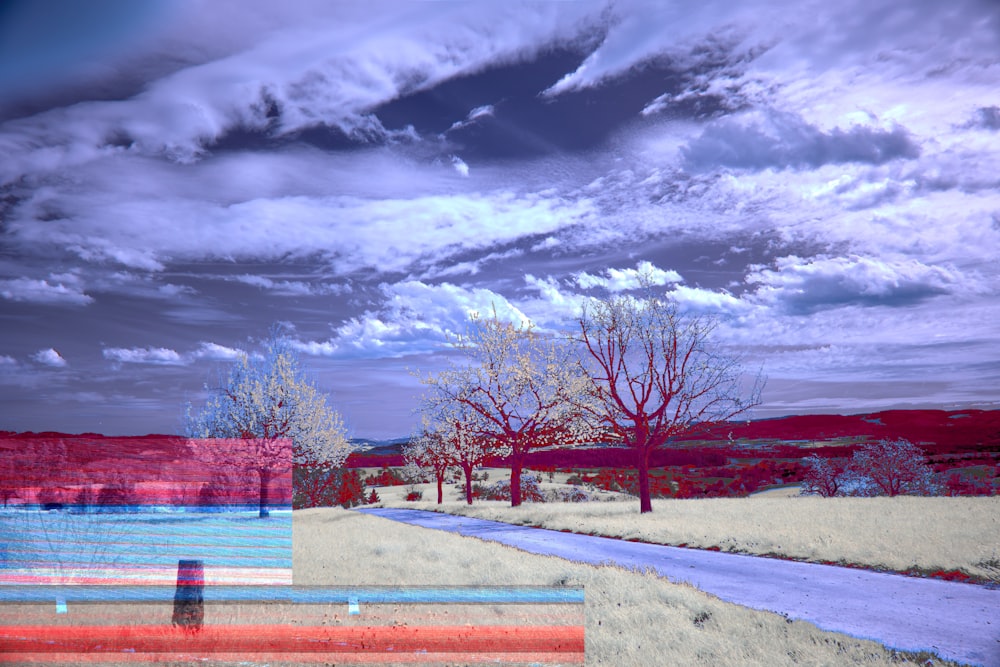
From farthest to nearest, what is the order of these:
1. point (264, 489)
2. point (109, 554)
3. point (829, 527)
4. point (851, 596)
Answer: point (264, 489) → point (829, 527) → point (109, 554) → point (851, 596)

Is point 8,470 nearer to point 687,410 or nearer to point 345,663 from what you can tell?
point 345,663

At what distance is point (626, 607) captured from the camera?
9031 millimetres

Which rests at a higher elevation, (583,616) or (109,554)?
(109,554)

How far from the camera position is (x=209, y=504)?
33219 mm

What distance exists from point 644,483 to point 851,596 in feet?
55.2

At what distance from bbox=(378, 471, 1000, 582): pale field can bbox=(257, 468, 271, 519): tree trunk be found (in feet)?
35.3

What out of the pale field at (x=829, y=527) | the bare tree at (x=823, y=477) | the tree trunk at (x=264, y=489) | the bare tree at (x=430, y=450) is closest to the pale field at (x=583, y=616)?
the pale field at (x=829, y=527)

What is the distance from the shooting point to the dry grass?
277 inches

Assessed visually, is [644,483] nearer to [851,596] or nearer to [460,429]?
[460,429]

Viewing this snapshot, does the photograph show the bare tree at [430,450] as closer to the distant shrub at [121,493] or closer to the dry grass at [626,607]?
the distant shrub at [121,493]

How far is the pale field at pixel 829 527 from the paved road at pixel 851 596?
1.01 m

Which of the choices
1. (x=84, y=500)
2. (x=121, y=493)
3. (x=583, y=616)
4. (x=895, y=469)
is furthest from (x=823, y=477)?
(x=84, y=500)

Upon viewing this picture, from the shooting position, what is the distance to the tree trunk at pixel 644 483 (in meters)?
25.9

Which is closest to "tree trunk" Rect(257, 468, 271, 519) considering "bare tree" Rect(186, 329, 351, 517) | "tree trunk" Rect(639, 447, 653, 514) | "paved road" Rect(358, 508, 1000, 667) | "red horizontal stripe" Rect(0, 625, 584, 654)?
"bare tree" Rect(186, 329, 351, 517)
